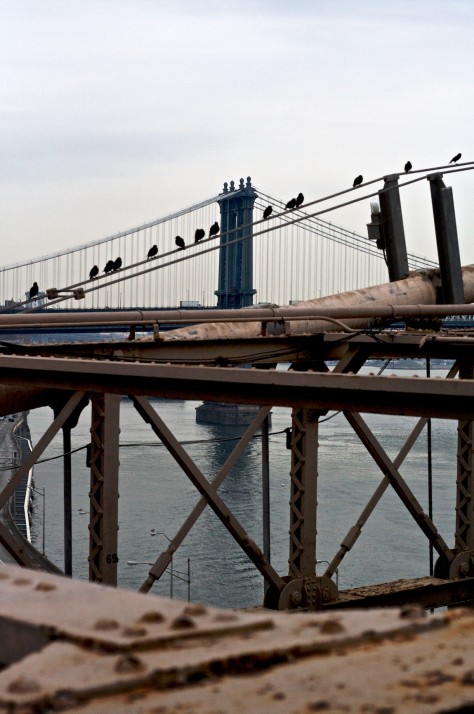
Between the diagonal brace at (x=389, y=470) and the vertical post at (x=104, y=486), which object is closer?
the vertical post at (x=104, y=486)

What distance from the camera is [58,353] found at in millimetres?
7957

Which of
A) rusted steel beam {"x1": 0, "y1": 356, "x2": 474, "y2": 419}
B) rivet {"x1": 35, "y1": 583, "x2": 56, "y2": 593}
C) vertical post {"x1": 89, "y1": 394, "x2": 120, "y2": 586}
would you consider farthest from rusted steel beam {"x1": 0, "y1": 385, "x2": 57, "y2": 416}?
rivet {"x1": 35, "y1": 583, "x2": 56, "y2": 593}

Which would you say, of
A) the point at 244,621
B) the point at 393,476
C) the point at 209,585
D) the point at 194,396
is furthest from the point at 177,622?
the point at 209,585

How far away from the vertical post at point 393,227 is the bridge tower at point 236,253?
39.6 metres

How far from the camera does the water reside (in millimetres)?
34375

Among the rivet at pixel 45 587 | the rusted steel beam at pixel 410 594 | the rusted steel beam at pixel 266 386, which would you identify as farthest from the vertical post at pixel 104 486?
the rivet at pixel 45 587

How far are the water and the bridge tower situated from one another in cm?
744

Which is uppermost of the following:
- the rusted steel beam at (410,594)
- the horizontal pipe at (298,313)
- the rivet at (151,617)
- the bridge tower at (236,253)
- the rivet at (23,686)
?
the bridge tower at (236,253)

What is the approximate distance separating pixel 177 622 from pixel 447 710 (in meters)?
0.40

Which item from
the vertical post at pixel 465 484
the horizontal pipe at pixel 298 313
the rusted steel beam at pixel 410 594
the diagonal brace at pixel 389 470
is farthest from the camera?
the vertical post at pixel 465 484

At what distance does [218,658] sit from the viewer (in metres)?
1.43

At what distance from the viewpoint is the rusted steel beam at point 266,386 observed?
15.8 feet

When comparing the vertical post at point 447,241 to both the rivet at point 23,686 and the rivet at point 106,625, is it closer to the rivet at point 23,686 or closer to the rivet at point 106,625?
the rivet at point 106,625

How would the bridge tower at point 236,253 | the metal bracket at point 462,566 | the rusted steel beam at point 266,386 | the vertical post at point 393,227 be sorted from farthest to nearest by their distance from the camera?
the bridge tower at point 236,253, the vertical post at point 393,227, the metal bracket at point 462,566, the rusted steel beam at point 266,386
